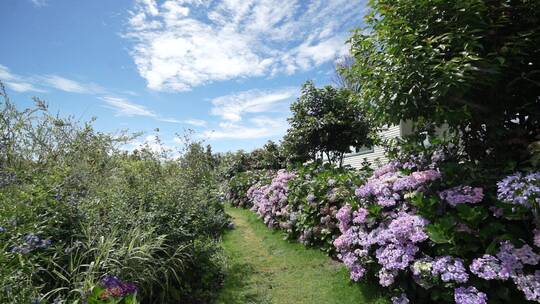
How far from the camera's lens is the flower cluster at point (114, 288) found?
2559 millimetres

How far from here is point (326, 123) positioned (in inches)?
295

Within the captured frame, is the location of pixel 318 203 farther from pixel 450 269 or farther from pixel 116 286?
pixel 116 286

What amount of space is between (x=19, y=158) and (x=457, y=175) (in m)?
5.78

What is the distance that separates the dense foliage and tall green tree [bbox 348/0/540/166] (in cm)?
307

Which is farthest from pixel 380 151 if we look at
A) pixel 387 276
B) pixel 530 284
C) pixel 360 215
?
pixel 530 284

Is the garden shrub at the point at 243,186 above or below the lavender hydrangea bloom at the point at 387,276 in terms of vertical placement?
above

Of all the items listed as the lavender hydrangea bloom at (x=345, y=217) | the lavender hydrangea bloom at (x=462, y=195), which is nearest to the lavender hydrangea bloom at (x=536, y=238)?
the lavender hydrangea bloom at (x=462, y=195)

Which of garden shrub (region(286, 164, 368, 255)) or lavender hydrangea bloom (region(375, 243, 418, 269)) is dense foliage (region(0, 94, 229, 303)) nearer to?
garden shrub (region(286, 164, 368, 255))

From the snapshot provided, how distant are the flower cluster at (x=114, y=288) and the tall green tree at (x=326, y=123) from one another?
5.68 metres

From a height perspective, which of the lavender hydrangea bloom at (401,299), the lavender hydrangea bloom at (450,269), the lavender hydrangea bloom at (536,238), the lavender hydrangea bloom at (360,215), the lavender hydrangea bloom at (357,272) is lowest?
the lavender hydrangea bloom at (401,299)

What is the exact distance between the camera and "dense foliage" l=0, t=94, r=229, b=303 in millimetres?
2678

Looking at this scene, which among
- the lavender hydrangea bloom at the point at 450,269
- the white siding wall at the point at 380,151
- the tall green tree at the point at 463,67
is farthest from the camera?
the white siding wall at the point at 380,151

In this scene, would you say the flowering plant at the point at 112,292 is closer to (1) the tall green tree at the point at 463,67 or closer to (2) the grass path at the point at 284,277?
(2) the grass path at the point at 284,277

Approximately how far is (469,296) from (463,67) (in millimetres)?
1960
